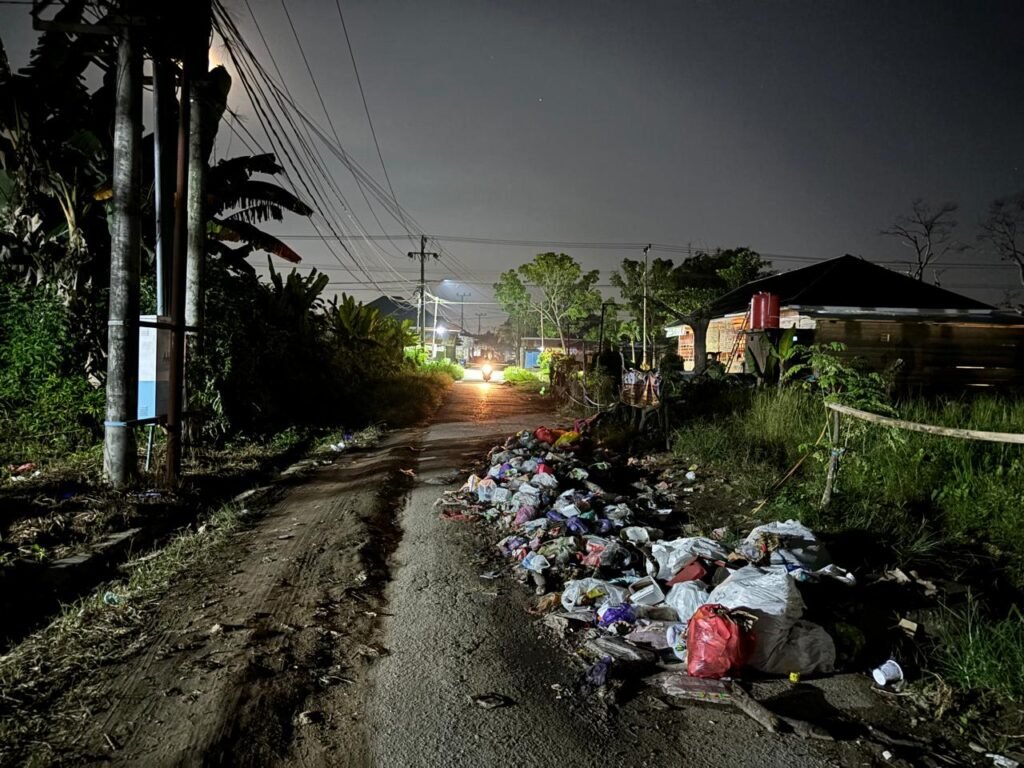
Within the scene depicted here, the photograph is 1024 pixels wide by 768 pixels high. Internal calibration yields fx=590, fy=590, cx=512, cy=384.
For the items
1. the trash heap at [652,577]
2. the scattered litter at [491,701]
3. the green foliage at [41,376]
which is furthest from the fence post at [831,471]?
the green foliage at [41,376]

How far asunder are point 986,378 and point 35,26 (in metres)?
16.8

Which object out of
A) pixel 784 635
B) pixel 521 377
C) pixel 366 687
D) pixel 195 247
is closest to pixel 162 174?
pixel 195 247

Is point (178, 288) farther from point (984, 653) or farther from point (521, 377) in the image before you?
point (521, 377)

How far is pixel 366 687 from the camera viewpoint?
9.71ft

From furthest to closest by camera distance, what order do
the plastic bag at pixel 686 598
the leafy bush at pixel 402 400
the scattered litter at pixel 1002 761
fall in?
the leafy bush at pixel 402 400, the plastic bag at pixel 686 598, the scattered litter at pixel 1002 761

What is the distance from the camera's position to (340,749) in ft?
8.16

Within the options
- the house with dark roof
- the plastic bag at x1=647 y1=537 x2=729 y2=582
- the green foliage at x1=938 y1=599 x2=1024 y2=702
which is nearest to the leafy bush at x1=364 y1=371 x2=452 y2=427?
the house with dark roof

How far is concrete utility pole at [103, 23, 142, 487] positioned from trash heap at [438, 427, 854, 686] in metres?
3.45

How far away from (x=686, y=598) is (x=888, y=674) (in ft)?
3.55

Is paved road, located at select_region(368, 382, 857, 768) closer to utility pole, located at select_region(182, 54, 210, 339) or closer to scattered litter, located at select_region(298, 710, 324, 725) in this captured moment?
scattered litter, located at select_region(298, 710, 324, 725)

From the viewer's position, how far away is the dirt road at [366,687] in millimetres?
2498

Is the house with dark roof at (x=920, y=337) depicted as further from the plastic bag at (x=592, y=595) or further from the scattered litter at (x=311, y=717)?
the scattered litter at (x=311, y=717)

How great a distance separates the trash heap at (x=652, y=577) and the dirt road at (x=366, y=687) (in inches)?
9.6

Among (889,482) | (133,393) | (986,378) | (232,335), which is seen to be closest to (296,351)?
(232,335)
